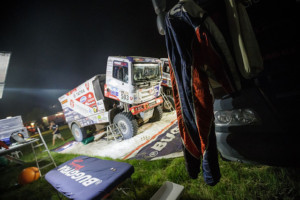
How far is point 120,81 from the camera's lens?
5363 millimetres

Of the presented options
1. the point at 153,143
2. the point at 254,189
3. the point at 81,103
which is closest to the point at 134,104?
the point at 153,143

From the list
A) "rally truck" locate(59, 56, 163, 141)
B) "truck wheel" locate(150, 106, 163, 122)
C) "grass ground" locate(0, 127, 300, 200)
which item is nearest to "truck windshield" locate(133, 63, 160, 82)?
"rally truck" locate(59, 56, 163, 141)

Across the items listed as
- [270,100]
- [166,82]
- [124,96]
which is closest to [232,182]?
[270,100]

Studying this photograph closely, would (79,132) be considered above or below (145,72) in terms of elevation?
below

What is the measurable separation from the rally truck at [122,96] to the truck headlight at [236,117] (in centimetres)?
391

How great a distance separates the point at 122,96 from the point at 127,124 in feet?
3.79

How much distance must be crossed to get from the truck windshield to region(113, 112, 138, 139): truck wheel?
147 cm

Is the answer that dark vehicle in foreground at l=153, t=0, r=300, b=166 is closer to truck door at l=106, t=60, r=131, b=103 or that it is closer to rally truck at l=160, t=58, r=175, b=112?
truck door at l=106, t=60, r=131, b=103

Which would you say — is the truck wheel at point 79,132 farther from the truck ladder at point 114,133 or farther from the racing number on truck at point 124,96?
the racing number on truck at point 124,96

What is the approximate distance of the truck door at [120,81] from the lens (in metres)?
5.18

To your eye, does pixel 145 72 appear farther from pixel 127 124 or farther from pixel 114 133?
pixel 114 133

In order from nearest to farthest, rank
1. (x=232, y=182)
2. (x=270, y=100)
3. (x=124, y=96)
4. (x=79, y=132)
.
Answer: (x=270, y=100) < (x=232, y=182) < (x=124, y=96) < (x=79, y=132)

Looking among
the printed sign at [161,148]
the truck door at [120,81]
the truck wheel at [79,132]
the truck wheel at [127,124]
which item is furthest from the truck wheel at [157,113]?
the truck wheel at [79,132]

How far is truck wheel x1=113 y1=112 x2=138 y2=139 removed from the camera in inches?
201
